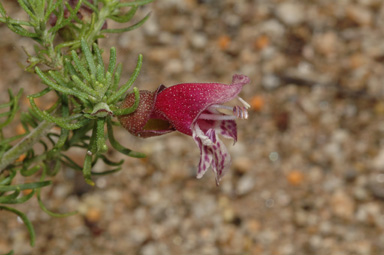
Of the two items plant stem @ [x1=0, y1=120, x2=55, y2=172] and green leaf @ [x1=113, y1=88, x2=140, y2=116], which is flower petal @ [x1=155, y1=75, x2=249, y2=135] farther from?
plant stem @ [x1=0, y1=120, x2=55, y2=172]

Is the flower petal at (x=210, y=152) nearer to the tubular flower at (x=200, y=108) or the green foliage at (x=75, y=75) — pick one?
the tubular flower at (x=200, y=108)

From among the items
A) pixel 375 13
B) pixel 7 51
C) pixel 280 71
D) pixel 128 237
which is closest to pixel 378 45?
pixel 375 13

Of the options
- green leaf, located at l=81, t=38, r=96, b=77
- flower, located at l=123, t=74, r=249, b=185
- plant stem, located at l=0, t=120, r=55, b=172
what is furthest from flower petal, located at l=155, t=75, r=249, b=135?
plant stem, located at l=0, t=120, r=55, b=172

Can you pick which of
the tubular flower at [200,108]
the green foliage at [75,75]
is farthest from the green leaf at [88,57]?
the tubular flower at [200,108]

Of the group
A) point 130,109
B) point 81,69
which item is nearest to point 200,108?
point 130,109

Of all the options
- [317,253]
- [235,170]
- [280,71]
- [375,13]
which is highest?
[375,13]

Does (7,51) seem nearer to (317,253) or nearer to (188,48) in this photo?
(188,48)
